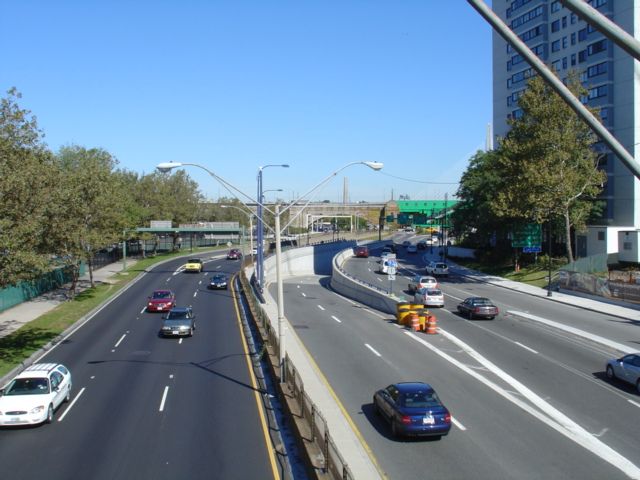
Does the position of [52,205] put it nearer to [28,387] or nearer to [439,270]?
[28,387]

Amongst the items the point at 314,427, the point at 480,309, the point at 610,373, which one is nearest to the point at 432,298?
the point at 480,309

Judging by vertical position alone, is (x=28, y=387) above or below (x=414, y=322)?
above

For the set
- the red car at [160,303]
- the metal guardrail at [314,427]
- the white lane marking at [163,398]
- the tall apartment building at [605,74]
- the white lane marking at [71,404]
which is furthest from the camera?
the tall apartment building at [605,74]

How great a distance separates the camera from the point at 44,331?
33312 mm

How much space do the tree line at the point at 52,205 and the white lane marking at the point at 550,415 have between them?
1892 centimetres

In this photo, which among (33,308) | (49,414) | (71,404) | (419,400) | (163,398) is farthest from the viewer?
(33,308)

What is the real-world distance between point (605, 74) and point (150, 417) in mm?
66023

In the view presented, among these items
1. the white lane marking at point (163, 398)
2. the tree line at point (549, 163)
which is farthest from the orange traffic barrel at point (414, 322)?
the tree line at point (549, 163)

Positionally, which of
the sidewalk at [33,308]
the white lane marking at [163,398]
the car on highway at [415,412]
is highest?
the car on highway at [415,412]

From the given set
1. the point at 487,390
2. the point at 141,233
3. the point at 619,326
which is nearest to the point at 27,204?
the point at 487,390

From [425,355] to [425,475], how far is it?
13823mm

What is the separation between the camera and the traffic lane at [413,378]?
14078 mm

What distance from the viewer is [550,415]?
18.2 m

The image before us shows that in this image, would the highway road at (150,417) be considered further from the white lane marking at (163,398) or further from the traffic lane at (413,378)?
the traffic lane at (413,378)
